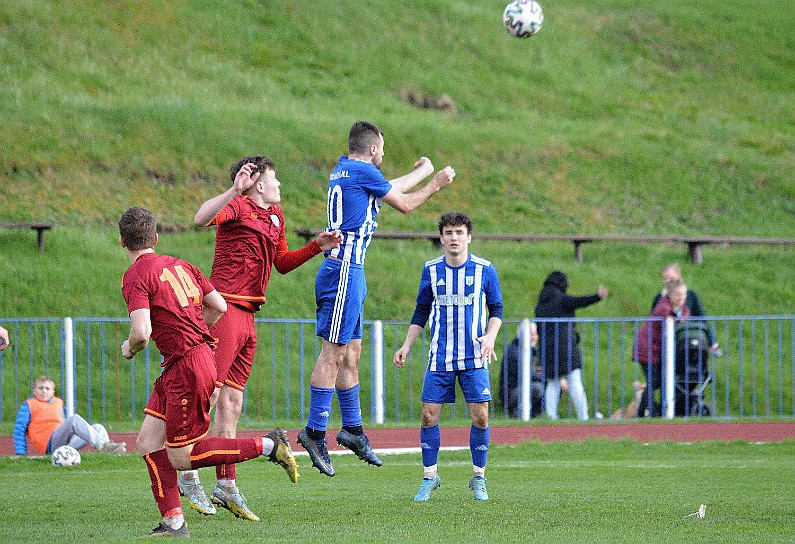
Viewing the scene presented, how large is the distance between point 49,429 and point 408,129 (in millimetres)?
17182

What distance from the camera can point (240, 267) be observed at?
8.61m

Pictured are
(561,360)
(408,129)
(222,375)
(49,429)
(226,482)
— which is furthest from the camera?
(408,129)

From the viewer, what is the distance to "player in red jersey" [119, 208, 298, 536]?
708 cm

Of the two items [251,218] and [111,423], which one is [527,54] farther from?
[251,218]

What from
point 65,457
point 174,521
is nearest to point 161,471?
point 174,521

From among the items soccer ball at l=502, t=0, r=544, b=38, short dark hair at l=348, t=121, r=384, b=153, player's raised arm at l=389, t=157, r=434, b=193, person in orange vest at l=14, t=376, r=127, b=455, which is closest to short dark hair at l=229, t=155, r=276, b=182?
short dark hair at l=348, t=121, r=384, b=153

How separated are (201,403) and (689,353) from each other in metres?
11.0

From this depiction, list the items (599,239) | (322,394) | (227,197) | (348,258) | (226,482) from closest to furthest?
1. (226,482)
2. (227,197)
3. (348,258)
4. (322,394)
5. (599,239)

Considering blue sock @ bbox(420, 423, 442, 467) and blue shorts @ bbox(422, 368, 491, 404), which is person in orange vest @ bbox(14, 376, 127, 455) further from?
blue shorts @ bbox(422, 368, 491, 404)

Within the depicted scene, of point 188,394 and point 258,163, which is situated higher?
point 258,163

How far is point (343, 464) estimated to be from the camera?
12703 mm

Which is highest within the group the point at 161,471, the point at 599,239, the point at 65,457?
the point at 599,239

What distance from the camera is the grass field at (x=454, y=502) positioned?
23.1ft

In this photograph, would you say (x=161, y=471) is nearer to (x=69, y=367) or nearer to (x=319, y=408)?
(x=319, y=408)
